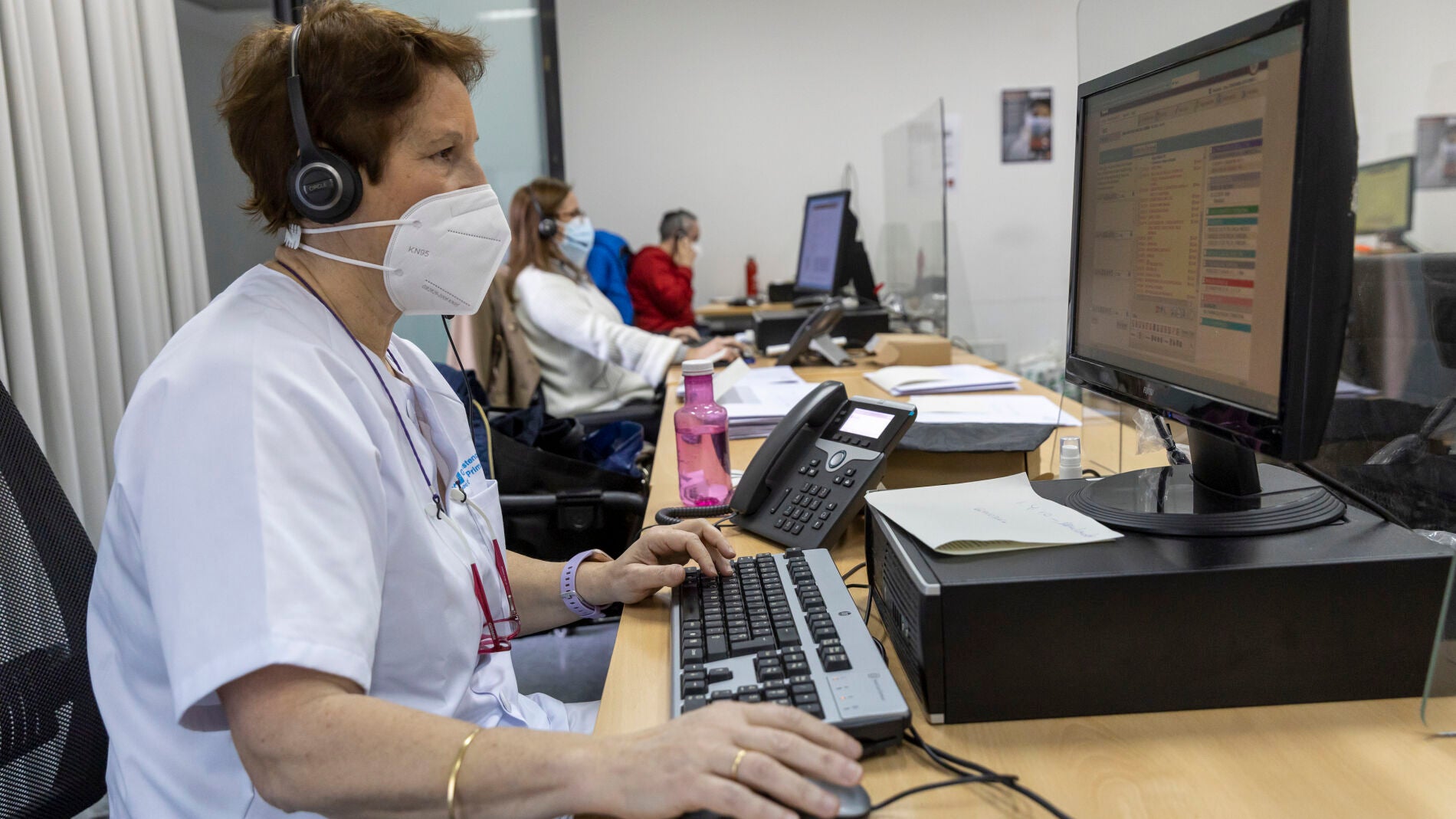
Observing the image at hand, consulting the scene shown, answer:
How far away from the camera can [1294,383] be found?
612mm

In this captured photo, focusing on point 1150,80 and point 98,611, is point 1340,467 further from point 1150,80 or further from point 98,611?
point 98,611

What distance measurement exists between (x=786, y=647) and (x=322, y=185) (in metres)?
0.56

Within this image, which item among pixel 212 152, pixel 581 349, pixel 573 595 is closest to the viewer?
pixel 573 595

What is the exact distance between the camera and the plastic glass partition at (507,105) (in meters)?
2.74

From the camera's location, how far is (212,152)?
7.69 feet

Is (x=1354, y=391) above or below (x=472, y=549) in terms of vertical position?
above

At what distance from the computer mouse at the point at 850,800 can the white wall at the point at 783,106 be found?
4.75 metres

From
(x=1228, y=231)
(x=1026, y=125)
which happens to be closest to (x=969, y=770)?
(x=1228, y=231)

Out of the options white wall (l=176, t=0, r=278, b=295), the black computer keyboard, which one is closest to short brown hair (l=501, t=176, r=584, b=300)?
white wall (l=176, t=0, r=278, b=295)

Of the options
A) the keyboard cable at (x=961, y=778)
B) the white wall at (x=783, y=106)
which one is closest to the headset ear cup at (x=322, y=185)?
the keyboard cable at (x=961, y=778)

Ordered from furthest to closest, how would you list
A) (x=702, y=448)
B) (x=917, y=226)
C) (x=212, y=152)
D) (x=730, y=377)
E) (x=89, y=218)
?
(x=917, y=226), (x=212, y=152), (x=730, y=377), (x=89, y=218), (x=702, y=448)

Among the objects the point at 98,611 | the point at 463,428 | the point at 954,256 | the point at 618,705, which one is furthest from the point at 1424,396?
the point at 954,256

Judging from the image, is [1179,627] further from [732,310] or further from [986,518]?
[732,310]

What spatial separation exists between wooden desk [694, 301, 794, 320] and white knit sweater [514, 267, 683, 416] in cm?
152
